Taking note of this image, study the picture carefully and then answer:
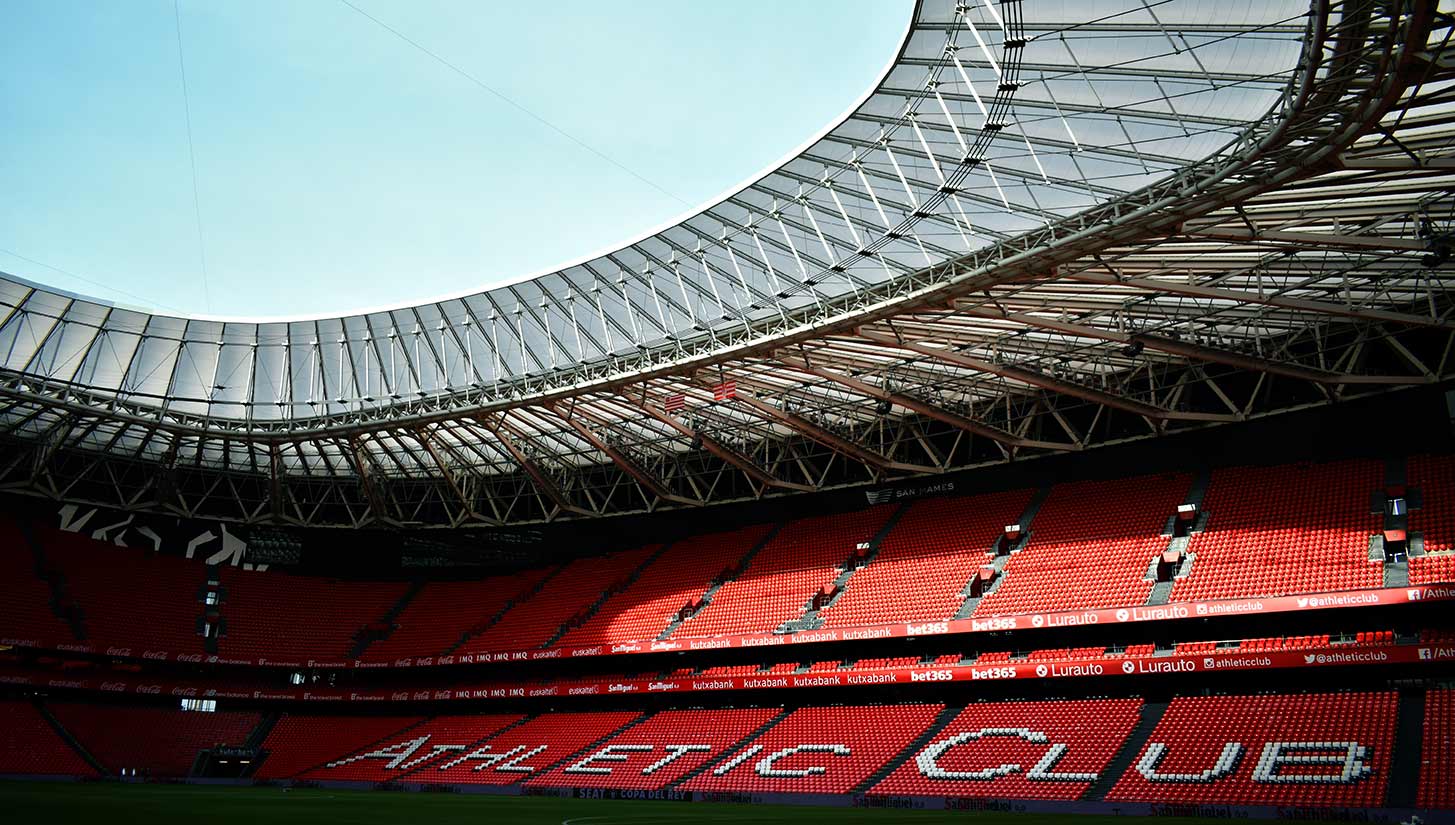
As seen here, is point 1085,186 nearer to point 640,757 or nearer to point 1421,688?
point 1421,688

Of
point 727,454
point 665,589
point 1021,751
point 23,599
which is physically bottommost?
point 1021,751

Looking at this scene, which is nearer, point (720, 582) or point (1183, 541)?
point (1183, 541)

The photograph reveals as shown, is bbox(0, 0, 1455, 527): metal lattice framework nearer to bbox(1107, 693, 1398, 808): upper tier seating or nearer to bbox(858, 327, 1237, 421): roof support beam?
bbox(858, 327, 1237, 421): roof support beam

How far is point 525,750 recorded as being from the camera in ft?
144

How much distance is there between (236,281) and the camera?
1507 inches

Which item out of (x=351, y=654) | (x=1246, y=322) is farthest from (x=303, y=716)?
(x=1246, y=322)

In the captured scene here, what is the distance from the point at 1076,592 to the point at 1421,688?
10.4 meters

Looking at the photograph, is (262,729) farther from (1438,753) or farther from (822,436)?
(1438,753)

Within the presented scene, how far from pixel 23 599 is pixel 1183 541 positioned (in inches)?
2073

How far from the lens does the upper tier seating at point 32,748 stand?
4188cm

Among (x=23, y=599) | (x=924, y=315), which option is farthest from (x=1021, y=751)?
(x=23, y=599)

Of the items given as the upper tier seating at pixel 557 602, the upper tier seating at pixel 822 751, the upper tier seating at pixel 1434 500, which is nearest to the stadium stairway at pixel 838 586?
the upper tier seating at pixel 822 751

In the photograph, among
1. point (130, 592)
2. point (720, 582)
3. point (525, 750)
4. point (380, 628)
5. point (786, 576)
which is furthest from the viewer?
point (380, 628)

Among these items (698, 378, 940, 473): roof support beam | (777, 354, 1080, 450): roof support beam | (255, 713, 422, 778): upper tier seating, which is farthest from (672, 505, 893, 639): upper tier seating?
(255, 713, 422, 778): upper tier seating
